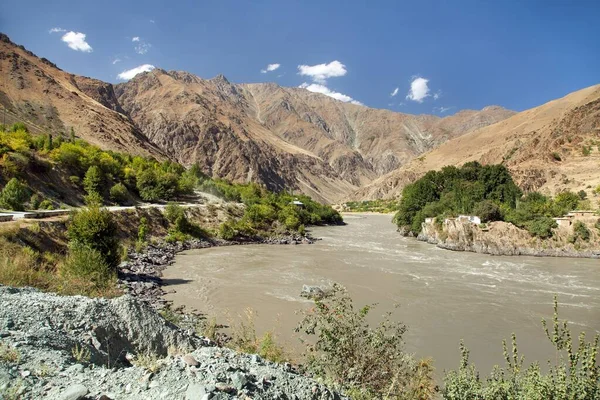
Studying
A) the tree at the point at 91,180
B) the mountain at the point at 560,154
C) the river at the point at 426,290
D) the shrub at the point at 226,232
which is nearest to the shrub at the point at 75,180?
the tree at the point at 91,180

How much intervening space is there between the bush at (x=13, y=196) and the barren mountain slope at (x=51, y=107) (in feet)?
157

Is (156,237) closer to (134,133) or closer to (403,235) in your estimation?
(403,235)

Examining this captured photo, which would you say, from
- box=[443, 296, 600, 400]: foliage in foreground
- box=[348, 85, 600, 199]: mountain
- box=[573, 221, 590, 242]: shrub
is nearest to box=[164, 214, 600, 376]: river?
box=[573, 221, 590, 242]: shrub

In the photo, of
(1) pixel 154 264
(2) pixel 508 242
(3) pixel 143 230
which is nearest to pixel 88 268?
(1) pixel 154 264

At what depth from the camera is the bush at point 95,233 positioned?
16234mm

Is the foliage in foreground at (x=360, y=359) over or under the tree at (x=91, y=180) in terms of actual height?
under

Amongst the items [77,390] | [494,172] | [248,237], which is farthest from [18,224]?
[494,172]

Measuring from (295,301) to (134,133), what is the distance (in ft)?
300

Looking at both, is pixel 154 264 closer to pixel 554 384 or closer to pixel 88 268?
pixel 88 268

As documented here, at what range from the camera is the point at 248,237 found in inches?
1662

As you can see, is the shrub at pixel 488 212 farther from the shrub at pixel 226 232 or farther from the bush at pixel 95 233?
the bush at pixel 95 233

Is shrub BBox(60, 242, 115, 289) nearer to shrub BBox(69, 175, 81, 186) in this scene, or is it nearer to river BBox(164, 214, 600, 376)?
river BBox(164, 214, 600, 376)

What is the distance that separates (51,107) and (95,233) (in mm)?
81831

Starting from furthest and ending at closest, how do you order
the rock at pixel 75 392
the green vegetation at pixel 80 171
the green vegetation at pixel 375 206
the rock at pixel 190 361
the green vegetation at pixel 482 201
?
the green vegetation at pixel 375 206 → the green vegetation at pixel 482 201 → the green vegetation at pixel 80 171 → the rock at pixel 190 361 → the rock at pixel 75 392
